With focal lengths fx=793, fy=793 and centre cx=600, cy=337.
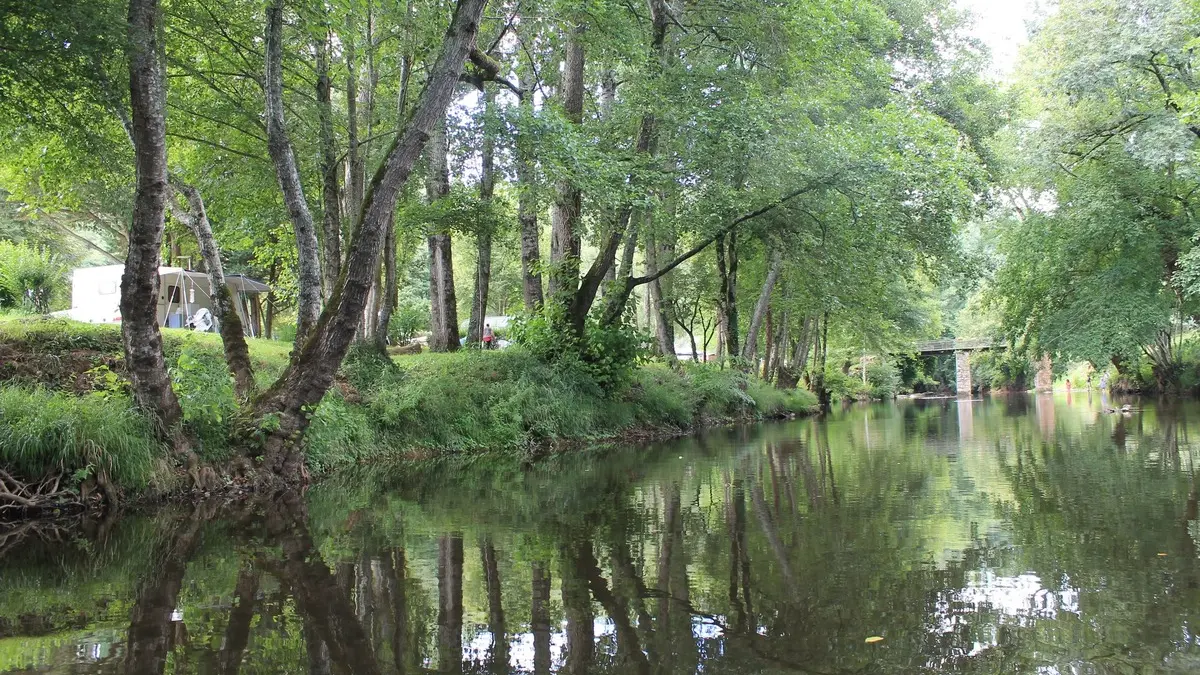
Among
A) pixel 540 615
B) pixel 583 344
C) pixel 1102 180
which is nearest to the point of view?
pixel 540 615

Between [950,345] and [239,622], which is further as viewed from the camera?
[950,345]

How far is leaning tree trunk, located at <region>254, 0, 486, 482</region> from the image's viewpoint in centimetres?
773

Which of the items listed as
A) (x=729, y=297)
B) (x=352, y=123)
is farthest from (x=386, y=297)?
(x=729, y=297)

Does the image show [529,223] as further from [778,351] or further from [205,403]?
[778,351]

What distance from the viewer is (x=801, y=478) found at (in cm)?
873

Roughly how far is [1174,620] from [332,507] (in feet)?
20.5

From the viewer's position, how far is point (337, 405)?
1086 cm

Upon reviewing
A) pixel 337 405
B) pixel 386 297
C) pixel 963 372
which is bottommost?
pixel 963 372

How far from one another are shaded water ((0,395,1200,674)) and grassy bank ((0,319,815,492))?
3.03 feet

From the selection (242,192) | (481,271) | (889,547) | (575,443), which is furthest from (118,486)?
(481,271)

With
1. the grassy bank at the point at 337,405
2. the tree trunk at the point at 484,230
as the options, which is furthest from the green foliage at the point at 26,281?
the tree trunk at the point at 484,230

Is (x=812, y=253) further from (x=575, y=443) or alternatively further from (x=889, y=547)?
(x=889, y=547)

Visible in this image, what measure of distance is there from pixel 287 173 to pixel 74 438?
3.98 meters

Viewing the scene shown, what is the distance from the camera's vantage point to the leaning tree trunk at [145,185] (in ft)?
22.3
